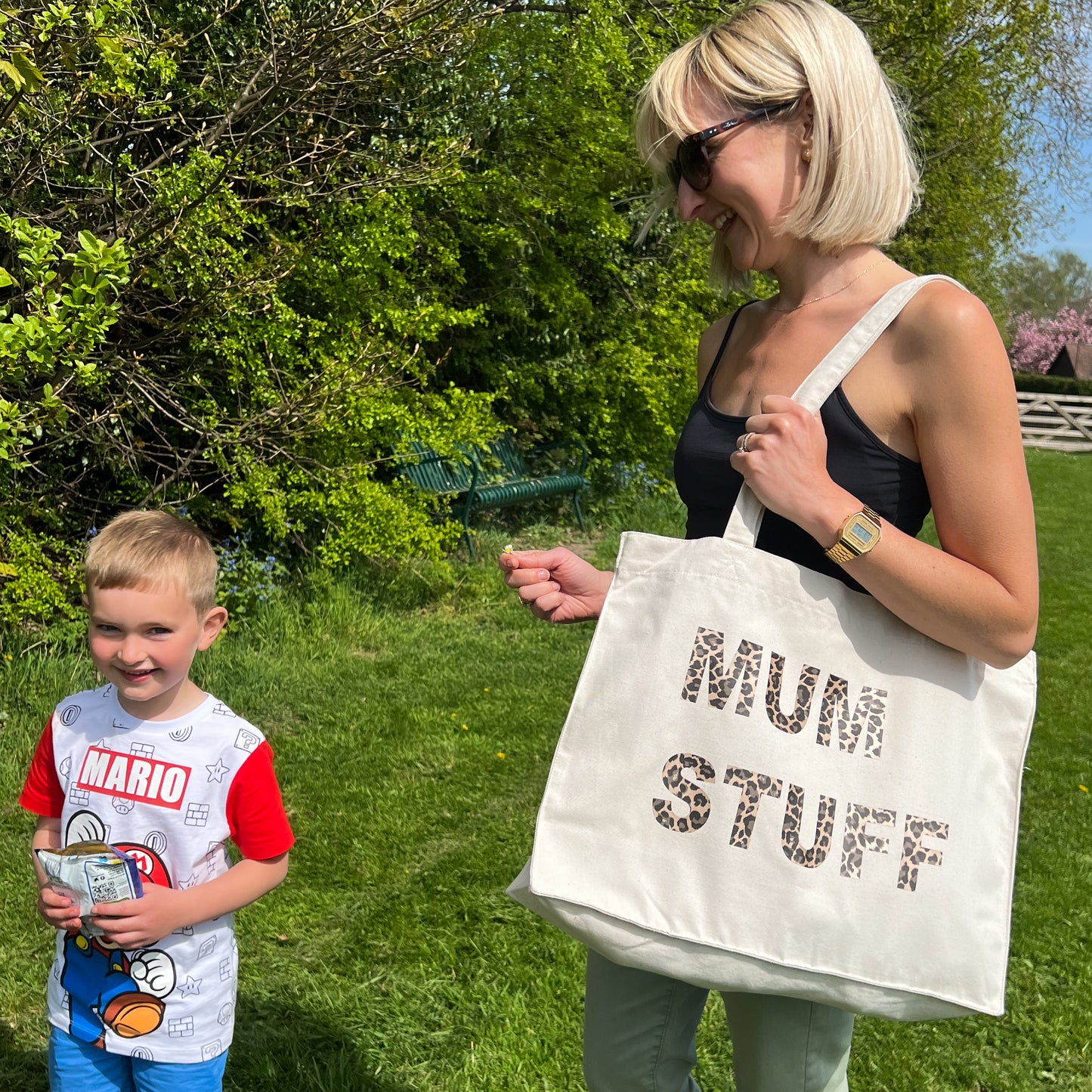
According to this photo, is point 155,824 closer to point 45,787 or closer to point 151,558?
point 45,787

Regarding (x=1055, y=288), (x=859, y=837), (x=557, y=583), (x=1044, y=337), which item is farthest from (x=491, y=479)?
(x=1055, y=288)

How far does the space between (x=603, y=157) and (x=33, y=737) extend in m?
4.71

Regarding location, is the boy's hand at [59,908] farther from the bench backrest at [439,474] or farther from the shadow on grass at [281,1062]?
the bench backrest at [439,474]

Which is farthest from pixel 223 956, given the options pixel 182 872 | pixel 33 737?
pixel 33 737

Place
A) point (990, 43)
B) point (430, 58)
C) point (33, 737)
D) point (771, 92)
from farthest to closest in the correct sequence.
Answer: point (990, 43), point (430, 58), point (33, 737), point (771, 92)

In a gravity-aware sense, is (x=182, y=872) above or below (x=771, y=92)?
below

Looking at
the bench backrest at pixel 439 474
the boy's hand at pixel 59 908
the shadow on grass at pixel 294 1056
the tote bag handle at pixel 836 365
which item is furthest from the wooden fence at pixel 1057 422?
the boy's hand at pixel 59 908

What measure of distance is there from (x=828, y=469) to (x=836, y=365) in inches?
5.7

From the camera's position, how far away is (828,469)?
1539 millimetres

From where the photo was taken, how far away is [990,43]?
1359cm

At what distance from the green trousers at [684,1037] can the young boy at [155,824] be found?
60 cm

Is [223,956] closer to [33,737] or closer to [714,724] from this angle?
[714,724]

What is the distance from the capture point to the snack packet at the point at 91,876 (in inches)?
68.1

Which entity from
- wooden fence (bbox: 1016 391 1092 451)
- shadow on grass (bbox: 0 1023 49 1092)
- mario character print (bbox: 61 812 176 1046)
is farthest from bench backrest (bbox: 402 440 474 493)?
wooden fence (bbox: 1016 391 1092 451)
